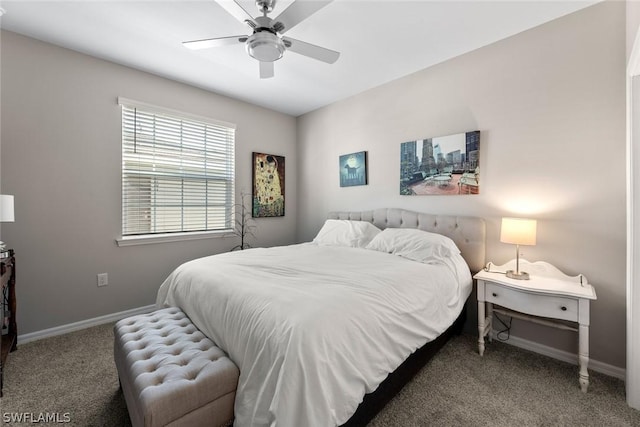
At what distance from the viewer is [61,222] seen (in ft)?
8.37

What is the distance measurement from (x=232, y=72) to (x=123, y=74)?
44.1 inches

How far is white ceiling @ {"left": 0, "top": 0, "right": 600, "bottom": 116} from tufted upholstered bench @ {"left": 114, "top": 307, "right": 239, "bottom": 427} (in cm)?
229

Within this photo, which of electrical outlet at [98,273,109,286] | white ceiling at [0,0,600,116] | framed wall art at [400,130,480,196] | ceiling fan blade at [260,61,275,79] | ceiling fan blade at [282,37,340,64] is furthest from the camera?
electrical outlet at [98,273,109,286]

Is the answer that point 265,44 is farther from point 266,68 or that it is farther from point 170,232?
point 170,232

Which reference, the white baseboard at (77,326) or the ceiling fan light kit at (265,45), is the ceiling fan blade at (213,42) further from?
the white baseboard at (77,326)

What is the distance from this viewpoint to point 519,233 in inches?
81.4

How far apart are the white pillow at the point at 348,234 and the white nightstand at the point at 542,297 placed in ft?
3.95

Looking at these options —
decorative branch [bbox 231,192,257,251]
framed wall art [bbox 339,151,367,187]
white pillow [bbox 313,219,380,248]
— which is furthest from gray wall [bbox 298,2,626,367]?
decorative branch [bbox 231,192,257,251]

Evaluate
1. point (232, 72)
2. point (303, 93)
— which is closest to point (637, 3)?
point (303, 93)

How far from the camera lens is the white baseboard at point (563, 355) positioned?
1.93 metres

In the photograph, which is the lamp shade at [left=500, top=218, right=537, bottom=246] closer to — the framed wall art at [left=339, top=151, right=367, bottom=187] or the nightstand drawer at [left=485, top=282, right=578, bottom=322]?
the nightstand drawer at [left=485, top=282, right=578, bottom=322]

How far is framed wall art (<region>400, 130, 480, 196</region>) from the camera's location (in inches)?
103

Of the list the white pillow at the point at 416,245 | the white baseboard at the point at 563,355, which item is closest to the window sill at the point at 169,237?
the white pillow at the point at 416,245

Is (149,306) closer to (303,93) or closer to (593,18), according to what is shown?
(303,93)
